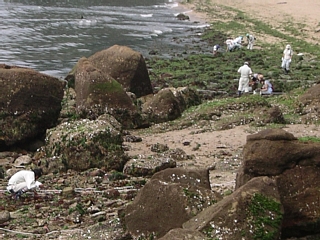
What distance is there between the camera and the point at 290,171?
719 cm

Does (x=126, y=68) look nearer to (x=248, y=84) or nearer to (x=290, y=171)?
(x=248, y=84)

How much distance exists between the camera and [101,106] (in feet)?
54.6

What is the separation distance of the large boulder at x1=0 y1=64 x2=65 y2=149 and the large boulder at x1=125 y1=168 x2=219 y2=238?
26.6 feet

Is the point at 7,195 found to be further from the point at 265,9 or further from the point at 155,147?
the point at 265,9

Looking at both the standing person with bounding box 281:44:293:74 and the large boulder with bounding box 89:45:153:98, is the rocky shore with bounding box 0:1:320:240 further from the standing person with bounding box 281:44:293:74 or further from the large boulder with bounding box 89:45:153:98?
the standing person with bounding box 281:44:293:74

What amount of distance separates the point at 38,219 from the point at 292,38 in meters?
34.3

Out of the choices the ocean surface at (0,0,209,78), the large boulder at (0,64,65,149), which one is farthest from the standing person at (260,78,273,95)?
the ocean surface at (0,0,209,78)

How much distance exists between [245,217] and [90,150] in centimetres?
702

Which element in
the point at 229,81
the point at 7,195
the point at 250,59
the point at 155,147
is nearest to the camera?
the point at 7,195

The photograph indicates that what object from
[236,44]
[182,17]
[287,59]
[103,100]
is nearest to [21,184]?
[103,100]

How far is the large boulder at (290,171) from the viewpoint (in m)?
6.70

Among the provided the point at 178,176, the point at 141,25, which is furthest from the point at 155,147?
the point at 141,25

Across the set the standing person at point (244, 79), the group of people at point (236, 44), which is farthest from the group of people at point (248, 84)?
the group of people at point (236, 44)

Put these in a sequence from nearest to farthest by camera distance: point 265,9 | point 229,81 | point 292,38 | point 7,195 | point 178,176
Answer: point 178,176, point 7,195, point 229,81, point 292,38, point 265,9
